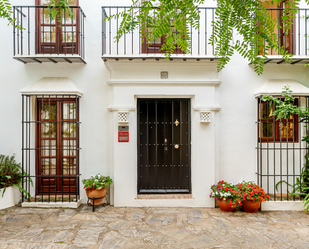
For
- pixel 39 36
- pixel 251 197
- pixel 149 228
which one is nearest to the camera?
pixel 149 228

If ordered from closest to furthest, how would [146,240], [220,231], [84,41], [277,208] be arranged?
[146,240]
[220,231]
[277,208]
[84,41]

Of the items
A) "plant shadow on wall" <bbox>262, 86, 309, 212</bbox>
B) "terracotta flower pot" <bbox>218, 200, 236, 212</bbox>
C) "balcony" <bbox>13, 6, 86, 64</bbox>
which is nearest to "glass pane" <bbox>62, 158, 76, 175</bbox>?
"balcony" <bbox>13, 6, 86, 64</bbox>

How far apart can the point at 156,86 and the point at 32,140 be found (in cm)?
303

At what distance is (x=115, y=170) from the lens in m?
4.27

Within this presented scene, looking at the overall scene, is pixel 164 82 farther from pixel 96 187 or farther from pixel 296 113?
pixel 296 113

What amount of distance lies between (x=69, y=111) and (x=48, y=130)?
65 centimetres

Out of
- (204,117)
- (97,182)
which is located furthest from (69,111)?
(204,117)

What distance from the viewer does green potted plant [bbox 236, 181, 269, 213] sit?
3895 millimetres

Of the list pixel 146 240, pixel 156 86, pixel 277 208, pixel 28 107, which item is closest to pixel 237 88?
pixel 156 86

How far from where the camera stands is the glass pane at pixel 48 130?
4.66 m

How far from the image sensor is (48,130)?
4.66 meters

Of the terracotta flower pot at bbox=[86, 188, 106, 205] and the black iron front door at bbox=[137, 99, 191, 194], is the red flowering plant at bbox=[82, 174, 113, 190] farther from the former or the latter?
the black iron front door at bbox=[137, 99, 191, 194]

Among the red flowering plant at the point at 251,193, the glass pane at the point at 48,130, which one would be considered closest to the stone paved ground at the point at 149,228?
the red flowering plant at the point at 251,193

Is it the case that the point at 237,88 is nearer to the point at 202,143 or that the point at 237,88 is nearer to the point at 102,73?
the point at 202,143
